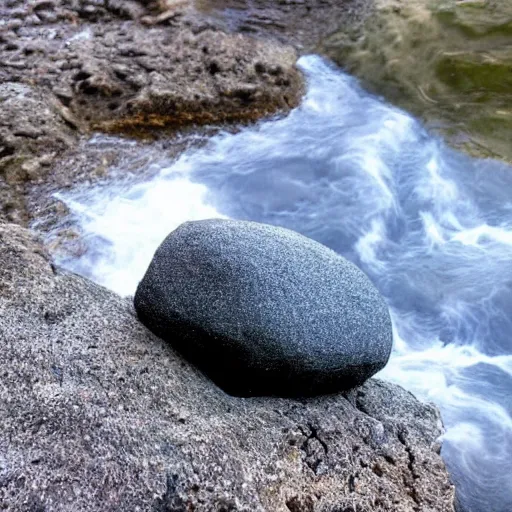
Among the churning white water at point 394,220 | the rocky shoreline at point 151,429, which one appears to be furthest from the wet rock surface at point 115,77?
the rocky shoreline at point 151,429

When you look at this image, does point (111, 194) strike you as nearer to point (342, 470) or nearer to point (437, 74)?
point (342, 470)

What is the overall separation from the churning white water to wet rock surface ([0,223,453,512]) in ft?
3.13

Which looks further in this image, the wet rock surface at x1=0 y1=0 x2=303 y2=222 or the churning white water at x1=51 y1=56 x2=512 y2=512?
the wet rock surface at x1=0 y1=0 x2=303 y2=222

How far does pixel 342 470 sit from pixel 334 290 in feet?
3.06

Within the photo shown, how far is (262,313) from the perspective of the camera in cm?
301

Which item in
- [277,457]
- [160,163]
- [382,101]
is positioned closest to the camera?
[277,457]

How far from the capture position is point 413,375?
4324mm

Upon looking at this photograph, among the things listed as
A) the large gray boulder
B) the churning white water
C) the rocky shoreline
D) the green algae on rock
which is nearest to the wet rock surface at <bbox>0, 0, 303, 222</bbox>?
the churning white water

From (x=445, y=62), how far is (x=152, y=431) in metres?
6.27

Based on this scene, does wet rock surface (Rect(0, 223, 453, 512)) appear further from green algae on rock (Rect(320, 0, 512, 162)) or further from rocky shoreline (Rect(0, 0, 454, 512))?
green algae on rock (Rect(320, 0, 512, 162))

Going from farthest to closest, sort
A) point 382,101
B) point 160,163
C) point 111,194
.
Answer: point 382,101, point 160,163, point 111,194

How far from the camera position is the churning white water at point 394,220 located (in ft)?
13.8

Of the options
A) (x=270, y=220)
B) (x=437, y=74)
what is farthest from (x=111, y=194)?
(x=437, y=74)

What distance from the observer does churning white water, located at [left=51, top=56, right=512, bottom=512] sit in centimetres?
421
